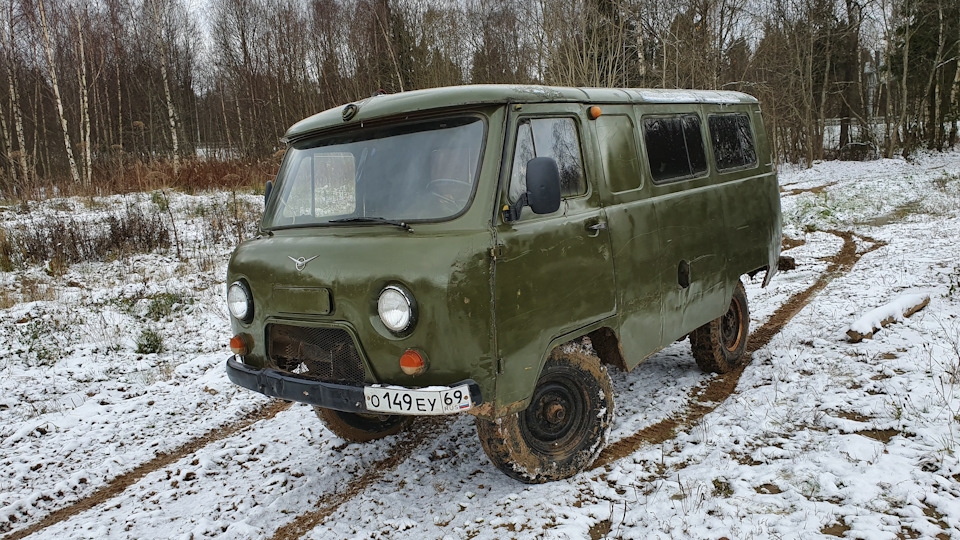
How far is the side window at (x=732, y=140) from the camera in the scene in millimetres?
5531

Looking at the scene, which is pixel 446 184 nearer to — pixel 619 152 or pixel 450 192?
pixel 450 192

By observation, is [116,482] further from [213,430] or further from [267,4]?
[267,4]

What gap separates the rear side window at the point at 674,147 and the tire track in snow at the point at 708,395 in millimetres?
Answer: 1844

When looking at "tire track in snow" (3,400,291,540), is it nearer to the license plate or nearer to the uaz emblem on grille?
the uaz emblem on grille

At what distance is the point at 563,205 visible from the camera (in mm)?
3848

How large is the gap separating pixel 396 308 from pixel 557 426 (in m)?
1.45

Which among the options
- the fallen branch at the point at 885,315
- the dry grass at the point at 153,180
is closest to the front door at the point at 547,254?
the fallen branch at the point at 885,315

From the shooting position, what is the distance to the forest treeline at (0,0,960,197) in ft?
86.7

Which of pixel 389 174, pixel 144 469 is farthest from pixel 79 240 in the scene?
pixel 389 174

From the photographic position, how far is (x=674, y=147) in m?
5.02

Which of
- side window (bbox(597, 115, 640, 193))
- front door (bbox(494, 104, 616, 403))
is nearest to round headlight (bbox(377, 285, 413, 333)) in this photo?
front door (bbox(494, 104, 616, 403))

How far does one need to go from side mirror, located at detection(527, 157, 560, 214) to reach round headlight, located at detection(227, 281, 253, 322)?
1.85m

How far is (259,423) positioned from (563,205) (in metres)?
3.32

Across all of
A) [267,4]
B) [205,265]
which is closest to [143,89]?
[267,4]
